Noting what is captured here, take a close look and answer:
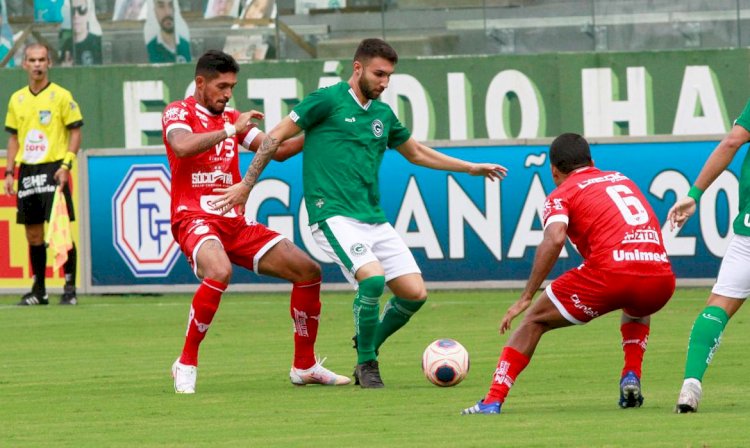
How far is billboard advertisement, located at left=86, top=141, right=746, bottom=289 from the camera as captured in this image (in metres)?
16.6

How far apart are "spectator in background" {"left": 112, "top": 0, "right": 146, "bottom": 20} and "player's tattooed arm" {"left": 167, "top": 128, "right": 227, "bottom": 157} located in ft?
41.6

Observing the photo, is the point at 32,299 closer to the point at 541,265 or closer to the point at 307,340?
the point at 307,340

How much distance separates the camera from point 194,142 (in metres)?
9.83

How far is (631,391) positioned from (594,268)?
2.30 feet

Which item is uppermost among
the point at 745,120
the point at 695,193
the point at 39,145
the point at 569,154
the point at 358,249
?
the point at 39,145

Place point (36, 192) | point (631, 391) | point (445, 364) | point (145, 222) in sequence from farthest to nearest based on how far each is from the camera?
1. point (145, 222)
2. point (36, 192)
3. point (445, 364)
4. point (631, 391)

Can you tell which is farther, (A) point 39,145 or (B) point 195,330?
(A) point 39,145

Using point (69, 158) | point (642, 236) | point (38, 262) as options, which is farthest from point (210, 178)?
point (38, 262)

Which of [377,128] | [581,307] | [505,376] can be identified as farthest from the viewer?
[377,128]

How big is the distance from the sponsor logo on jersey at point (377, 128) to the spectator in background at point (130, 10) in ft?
41.5

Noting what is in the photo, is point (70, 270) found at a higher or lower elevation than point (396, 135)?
lower

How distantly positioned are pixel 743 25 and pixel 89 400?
1363cm

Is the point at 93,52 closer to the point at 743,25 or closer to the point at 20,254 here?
the point at 20,254

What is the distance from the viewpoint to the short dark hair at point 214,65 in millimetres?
10016
